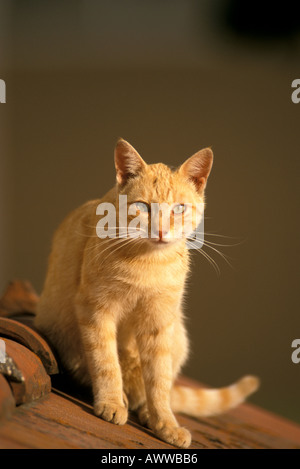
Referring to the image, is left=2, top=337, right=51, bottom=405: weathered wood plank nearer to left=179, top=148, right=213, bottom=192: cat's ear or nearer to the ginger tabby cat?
the ginger tabby cat

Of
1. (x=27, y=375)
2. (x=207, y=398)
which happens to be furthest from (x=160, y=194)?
(x=207, y=398)

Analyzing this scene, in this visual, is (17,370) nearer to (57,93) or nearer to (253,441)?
(253,441)

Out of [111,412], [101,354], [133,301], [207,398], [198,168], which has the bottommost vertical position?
[207,398]

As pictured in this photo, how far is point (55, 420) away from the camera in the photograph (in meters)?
1.09

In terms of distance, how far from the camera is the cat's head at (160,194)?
4.45 ft

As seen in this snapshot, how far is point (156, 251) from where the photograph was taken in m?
1.44

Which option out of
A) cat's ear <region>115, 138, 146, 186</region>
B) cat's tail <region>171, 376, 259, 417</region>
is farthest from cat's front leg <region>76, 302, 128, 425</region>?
cat's tail <region>171, 376, 259, 417</region>

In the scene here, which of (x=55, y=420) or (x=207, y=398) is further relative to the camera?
(x=207, y=398)

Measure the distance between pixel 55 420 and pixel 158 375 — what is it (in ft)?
1.41

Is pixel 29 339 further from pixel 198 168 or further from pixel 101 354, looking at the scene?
pixel 198 168

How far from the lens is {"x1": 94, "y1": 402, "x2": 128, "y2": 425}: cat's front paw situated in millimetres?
1313

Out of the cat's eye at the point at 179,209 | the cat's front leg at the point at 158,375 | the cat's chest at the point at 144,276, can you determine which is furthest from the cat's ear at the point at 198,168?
the cat's front leg at the point at 158,375

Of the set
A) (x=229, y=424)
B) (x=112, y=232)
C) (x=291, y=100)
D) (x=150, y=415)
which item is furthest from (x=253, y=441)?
(x=291, y=100)

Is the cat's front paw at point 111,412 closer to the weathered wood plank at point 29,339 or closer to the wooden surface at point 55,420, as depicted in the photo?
the wooden surface at point 55,420
